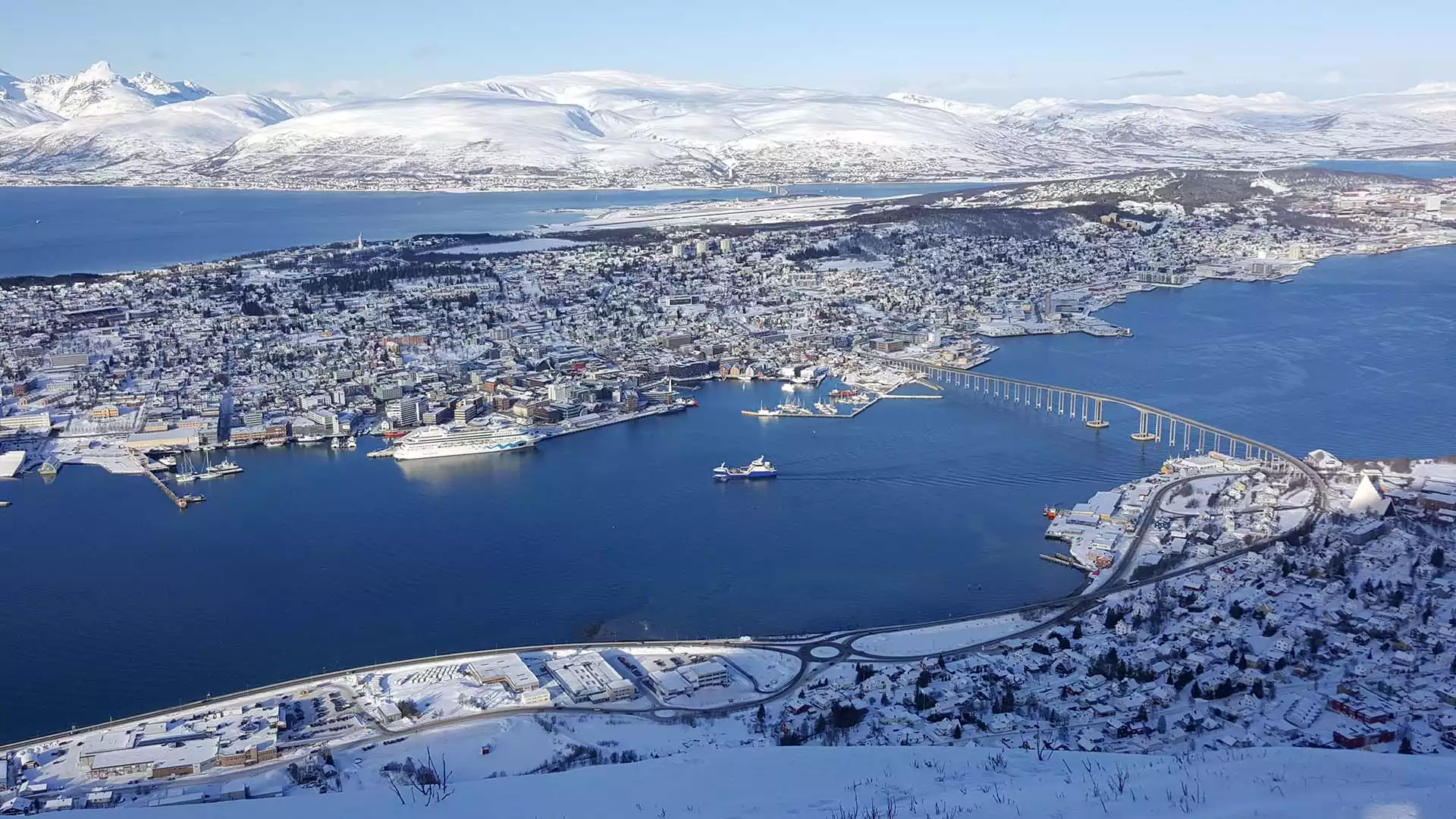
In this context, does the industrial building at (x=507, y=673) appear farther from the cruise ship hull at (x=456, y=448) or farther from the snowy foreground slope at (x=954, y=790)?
the cruise ship hull at (x=456, y=448)

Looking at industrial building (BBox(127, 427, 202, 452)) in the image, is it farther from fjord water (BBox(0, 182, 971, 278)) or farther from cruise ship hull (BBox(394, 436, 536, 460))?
fjord water (BBox(0, 182, 971, 278))

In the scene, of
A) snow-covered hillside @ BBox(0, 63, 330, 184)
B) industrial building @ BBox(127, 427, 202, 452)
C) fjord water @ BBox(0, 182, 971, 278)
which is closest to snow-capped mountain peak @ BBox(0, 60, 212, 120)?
snow-covered hillside @ BBox(0, 63, 330, 184)

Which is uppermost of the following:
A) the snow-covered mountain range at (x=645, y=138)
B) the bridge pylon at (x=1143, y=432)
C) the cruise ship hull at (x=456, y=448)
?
the snow-covered mountain range at (x=645, y=138)

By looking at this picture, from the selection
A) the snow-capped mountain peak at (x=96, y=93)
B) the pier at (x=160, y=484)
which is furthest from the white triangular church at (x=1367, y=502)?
the snow-capped mountain peak at (x=96, y=93)

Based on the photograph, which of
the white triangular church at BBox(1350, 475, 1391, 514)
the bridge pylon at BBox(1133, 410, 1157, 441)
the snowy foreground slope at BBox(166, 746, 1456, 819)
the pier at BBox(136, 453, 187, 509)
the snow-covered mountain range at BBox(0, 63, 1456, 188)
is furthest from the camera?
the snow-covered mountain range at BBox(0, 63, 1456, 188)

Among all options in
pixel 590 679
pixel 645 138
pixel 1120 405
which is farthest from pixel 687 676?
pixel 645 138

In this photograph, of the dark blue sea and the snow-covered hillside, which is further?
the snow-covered hillside

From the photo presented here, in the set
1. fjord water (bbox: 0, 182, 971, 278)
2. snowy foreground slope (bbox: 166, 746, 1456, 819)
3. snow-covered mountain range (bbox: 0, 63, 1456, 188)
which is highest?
snow-covered mountain range (bbox: 0, 63, 1456, 188)

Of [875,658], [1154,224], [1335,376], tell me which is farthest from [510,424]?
[1154,224]
